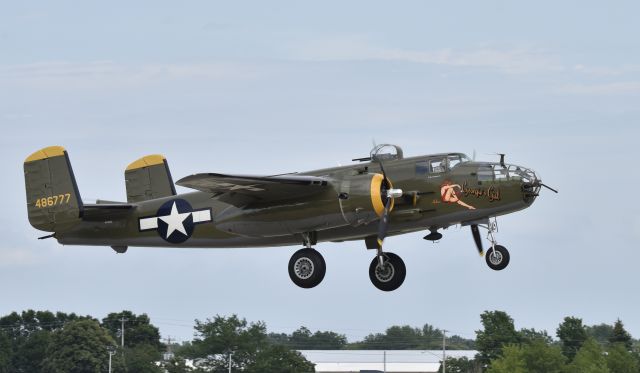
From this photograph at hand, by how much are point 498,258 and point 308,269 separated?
232 inches

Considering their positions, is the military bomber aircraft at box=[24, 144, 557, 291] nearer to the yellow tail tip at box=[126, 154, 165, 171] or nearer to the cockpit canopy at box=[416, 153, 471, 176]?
the cockpit canopy at box=[416, 153, 471, 176]

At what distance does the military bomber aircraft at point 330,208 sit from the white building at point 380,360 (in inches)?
3582

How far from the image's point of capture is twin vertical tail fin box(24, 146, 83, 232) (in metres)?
38.9

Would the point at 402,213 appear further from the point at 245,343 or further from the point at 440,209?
the point at 245,343

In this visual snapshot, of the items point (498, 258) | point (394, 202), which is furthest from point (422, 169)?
point (498, 258)

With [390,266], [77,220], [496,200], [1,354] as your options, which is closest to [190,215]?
[77,220]

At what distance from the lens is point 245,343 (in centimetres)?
10106

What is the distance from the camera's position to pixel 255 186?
3556cm

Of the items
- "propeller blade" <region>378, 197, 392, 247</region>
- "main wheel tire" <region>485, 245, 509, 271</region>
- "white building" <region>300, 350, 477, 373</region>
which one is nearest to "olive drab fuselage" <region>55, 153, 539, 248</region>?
"propeller blade" <region>378, 197, 392, 247</region>

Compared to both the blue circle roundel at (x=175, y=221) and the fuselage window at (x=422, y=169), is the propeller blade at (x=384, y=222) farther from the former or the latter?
the blue circle roundel at (x=175, y=221)

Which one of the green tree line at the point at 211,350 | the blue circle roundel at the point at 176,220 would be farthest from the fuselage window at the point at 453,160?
the green tree line at the point at 211,350

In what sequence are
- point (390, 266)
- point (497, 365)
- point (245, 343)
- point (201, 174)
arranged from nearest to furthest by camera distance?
point (201, 174) → point (390, 266) → point (497, 365) → point (245, 343)

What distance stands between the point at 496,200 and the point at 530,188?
0.98m

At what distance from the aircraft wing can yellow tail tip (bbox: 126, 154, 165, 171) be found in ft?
24.2
